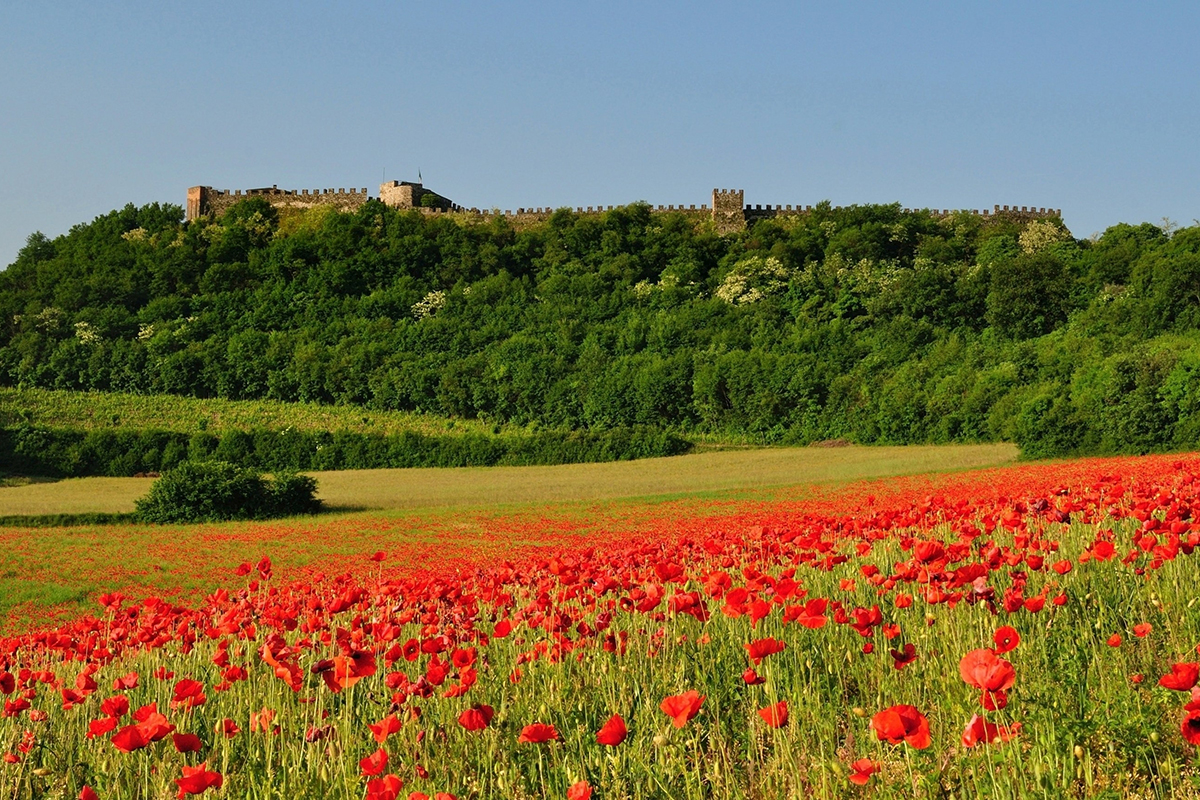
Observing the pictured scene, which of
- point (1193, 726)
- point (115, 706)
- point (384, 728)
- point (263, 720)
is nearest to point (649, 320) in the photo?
point (263, 720)

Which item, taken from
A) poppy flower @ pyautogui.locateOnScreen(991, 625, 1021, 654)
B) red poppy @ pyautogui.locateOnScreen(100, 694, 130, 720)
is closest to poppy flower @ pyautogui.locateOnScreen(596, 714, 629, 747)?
poppy flower @ pyautogui.locateOnScreen(991, 625, 1021, 654)

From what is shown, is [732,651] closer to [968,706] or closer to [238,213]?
[968,706]

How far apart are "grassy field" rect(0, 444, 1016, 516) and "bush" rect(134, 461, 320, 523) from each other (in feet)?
7.04

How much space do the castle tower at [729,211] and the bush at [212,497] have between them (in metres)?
60.6

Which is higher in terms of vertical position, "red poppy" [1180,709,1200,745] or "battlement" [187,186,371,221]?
"battlement" [187,186,371,221]

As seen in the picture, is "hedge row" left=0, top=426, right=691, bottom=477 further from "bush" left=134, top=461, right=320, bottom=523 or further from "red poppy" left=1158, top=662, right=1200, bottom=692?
"red poppy" left=1158, top=662, right=1200, bottom=692

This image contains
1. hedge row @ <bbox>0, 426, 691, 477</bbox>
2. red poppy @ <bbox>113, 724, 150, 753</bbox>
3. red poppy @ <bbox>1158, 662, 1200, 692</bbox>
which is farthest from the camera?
hedge row @ <bbox>0, 426, 691, 477</bbox>

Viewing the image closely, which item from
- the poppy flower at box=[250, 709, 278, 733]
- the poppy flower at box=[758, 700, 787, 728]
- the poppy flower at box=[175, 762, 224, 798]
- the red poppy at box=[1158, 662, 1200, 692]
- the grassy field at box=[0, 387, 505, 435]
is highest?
the grassy field at box=[0, 387, 505, 435]

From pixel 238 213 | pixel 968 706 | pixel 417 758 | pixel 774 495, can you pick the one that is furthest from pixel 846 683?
pixel 238 213

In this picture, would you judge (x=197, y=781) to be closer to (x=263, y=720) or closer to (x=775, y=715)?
(x=263, y=720)

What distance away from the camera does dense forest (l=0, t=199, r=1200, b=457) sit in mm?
49562

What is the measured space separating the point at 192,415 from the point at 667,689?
59813 mm

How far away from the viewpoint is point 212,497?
32.1 meters

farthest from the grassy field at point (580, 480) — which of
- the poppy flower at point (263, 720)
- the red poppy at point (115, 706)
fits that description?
the red poppy at point (115, 706)
